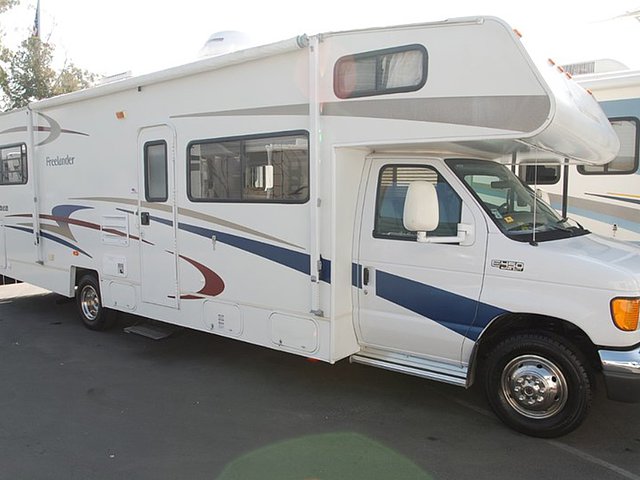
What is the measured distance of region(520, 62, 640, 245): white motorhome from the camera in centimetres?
662

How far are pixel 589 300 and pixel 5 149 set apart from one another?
817 cm

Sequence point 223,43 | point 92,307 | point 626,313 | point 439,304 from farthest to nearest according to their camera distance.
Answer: point 92,307, point 223,43, point 439,304, point 626,313

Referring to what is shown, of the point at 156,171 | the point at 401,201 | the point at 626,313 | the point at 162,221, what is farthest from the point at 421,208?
the point at 156,171

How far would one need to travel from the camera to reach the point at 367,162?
478 cm

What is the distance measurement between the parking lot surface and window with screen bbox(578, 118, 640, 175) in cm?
311

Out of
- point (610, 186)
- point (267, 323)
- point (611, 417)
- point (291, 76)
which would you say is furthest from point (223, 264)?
point (610, 186)

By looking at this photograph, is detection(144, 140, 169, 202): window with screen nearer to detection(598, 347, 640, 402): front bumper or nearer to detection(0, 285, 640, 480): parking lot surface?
detection(0, 285, 640, 480): parking lot surface

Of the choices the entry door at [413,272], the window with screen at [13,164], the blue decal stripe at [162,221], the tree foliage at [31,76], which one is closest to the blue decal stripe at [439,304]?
the entry door at [413,272]

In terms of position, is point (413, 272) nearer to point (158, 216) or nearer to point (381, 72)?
point (381, 72)

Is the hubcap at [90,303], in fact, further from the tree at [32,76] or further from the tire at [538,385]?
the tree at [32,76]

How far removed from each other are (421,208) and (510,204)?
864mm

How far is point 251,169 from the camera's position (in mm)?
5133

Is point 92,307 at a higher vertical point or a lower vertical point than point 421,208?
lower

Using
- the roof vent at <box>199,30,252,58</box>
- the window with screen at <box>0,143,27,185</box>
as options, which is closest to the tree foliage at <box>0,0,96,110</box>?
the window with screen at <box>0,143,27,185</box>
